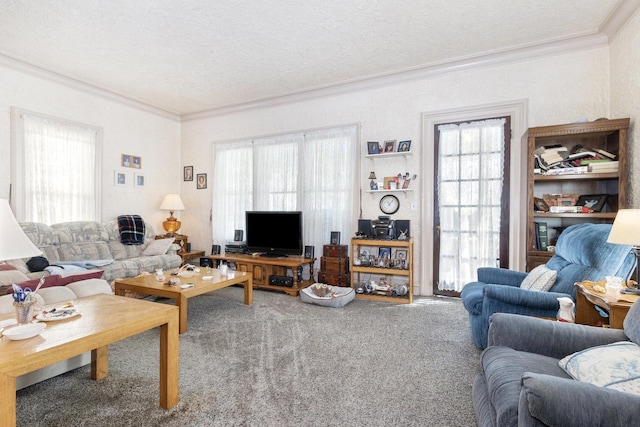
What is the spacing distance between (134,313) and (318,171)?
346 cm

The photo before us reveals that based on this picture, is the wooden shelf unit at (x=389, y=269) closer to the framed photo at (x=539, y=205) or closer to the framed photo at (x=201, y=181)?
the framed photo at (x=539, y=205)

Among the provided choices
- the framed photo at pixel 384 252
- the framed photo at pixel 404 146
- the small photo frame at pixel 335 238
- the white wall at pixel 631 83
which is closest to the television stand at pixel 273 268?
the small photo frame at pixel 335 238

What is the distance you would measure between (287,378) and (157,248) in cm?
352

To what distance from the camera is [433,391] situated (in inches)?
79.0

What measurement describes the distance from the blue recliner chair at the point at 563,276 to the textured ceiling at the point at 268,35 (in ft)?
6.95

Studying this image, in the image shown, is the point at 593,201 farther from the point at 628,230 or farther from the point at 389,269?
the point at 389,269

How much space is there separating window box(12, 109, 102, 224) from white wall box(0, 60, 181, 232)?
98 mm

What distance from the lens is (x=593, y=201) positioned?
3.17 metres

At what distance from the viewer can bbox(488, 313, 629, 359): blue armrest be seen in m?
1.49

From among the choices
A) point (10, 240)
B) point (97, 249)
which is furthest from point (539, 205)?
point (97, 249)

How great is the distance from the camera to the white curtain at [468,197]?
12.8 feet

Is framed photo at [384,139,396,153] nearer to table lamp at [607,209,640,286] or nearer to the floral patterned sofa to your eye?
table lamp at [607,209,640,286]

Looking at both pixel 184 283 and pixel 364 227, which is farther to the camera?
pixel 364 227

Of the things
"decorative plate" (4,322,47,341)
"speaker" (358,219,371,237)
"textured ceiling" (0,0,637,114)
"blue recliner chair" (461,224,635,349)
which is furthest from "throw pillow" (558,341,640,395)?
"speaker" (358,219,371,237)
